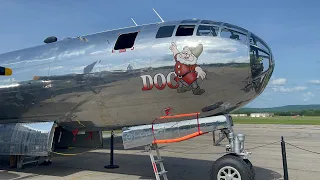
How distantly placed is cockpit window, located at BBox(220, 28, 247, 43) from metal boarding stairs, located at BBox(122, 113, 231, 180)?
192cm

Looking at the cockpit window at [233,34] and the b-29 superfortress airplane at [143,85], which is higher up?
the cockpit window at [233,34]

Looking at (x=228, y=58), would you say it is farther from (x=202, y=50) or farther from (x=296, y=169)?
(x=296, y=169)

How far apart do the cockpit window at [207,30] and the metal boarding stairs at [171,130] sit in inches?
79.2

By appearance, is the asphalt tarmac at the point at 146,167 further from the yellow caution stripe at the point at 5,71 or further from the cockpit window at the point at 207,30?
the cockpit window at the point at 207,30

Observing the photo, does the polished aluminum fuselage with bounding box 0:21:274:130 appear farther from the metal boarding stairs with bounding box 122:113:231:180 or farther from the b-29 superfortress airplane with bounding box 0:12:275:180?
the metal boarding stairs with bounding box 122:113:231:180

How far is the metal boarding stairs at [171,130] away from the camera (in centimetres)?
770

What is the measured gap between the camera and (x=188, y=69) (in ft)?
25.7

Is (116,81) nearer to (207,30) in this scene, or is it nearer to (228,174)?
(207,30)

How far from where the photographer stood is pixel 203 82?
7875mm

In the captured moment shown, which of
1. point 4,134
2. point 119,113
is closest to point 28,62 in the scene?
point 4,134

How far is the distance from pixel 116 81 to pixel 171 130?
2046mm

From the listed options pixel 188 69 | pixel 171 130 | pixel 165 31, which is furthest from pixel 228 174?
pixel 165 31

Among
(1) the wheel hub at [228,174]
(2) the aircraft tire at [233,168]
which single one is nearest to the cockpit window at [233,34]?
(2) the aircraft tire at [233,168]

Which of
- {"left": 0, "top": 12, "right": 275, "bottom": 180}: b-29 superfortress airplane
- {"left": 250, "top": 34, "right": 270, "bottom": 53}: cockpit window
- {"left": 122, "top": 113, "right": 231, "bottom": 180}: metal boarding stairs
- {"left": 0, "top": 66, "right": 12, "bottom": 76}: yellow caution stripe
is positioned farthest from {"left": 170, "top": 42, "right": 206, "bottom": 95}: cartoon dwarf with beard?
{"left": 0, "top": 66, "right": 12, "bottom": 76}: yellow caution stripe
